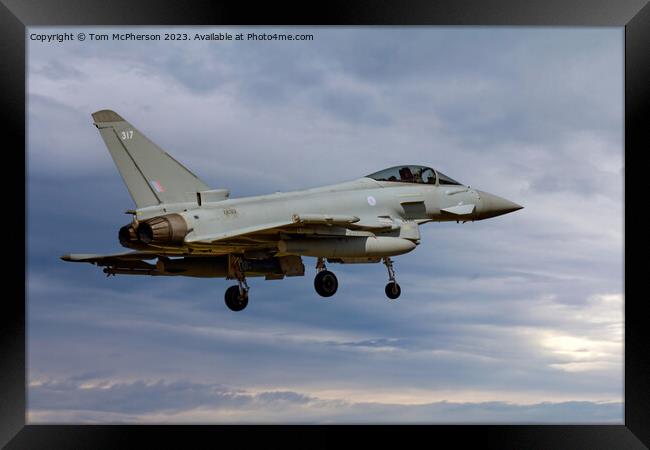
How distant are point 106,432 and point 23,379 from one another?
189 cm

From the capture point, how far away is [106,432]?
695 inches

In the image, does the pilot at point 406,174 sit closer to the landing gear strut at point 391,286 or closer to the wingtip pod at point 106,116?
the landing gear strut at point 391,286

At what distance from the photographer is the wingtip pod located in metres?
21.4

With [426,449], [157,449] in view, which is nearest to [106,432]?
[157,449]

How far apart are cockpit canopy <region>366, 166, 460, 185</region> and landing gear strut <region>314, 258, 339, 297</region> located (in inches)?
106

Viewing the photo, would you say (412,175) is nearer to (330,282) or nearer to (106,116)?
(330,282)

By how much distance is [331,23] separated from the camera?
1795cm

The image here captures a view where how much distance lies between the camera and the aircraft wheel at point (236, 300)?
74.6ft

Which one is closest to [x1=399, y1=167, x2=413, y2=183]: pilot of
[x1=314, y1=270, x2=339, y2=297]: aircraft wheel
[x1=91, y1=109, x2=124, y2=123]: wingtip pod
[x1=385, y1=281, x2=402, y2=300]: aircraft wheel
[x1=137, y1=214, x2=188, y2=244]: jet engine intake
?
[x1=385, y1=281, x2=402, y2=300]: aircraft wheel

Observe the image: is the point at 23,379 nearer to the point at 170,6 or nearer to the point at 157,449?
the point at 157,449

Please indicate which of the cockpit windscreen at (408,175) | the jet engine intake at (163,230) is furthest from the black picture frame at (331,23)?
the cockpit windscreen at (408,175)

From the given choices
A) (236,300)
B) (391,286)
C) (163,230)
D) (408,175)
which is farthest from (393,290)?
(163,230)

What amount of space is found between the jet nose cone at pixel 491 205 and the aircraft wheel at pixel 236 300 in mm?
6517

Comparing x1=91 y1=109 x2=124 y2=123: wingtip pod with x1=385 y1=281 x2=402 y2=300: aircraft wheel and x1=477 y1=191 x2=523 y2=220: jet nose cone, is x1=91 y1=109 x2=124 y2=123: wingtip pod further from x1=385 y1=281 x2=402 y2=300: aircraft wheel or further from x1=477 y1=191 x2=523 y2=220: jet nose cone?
x1=477 y1=191 x2=523 y2=220: jet nose cone
